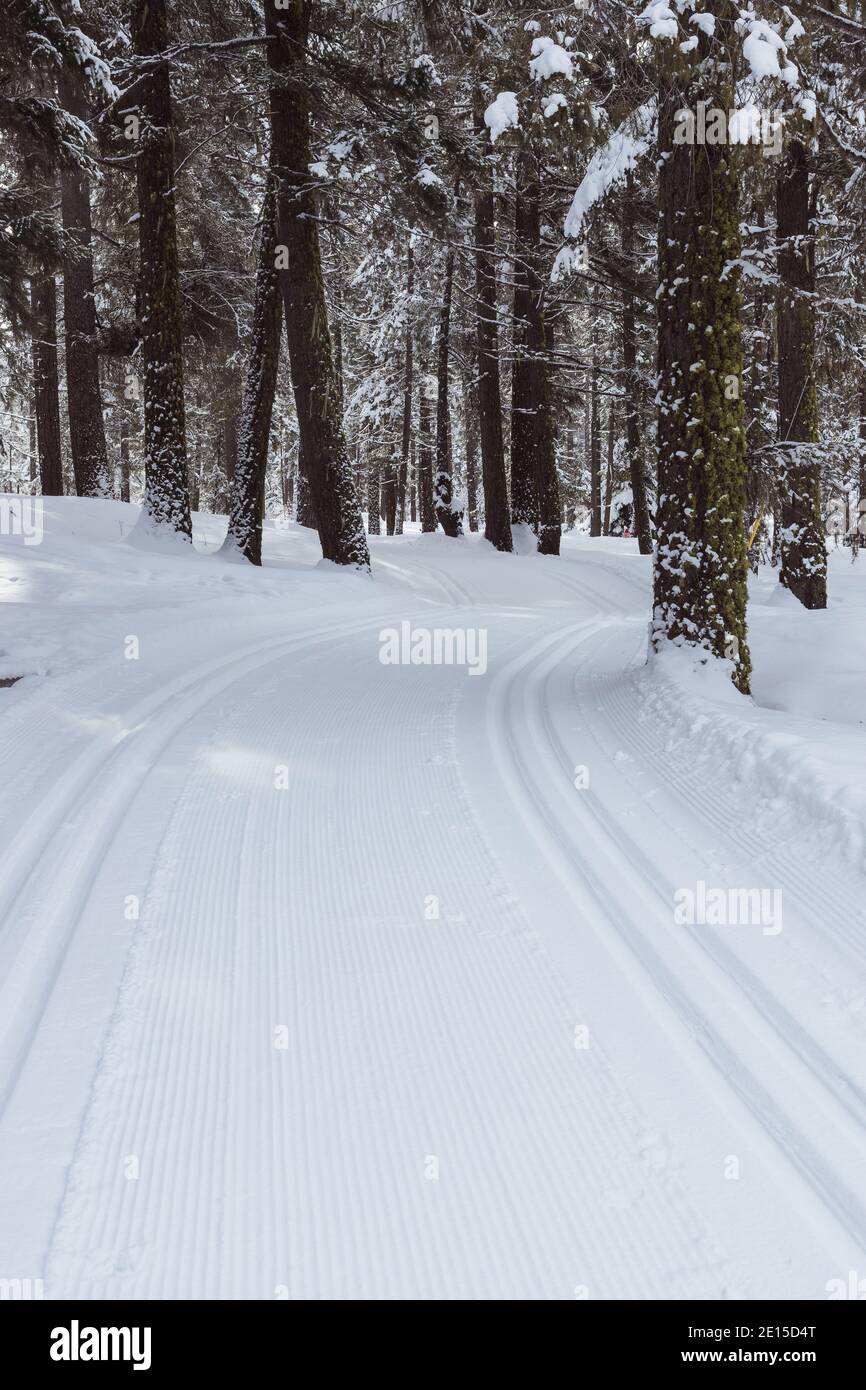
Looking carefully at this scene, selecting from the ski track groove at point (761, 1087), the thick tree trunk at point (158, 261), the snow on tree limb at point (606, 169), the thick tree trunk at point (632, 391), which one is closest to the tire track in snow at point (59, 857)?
the ski track groove at point (761, 1087)

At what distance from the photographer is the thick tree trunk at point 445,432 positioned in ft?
79.7

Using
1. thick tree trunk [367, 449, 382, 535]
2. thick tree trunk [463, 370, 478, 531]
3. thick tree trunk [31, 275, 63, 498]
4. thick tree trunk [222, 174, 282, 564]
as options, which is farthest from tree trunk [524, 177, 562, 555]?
thick tree trunk [367, 449, 382, 535]

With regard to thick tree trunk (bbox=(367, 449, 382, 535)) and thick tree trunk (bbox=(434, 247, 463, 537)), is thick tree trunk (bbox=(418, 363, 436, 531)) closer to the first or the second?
thick tree trunk (bbox=(367, 449, 382, 535))

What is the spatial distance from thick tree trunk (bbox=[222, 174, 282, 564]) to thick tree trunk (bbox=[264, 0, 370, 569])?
1.01 metres

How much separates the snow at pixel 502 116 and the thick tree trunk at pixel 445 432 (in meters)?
14.0

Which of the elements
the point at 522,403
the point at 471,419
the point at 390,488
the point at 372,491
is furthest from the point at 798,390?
the point at 372,491

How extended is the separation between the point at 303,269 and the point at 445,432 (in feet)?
34.2

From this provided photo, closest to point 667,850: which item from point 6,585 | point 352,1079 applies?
point 352,1079

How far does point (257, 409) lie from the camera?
634 inches

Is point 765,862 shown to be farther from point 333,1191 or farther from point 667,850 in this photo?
point 333,1191

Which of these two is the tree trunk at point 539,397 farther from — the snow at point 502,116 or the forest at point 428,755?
the snow at point 502,116

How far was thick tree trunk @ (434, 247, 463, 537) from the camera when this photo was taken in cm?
2430

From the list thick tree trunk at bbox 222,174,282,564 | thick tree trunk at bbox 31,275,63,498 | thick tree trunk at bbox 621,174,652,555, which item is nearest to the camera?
thick tree trunk at bbox 222,174,282,564

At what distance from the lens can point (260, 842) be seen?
16.6ft
